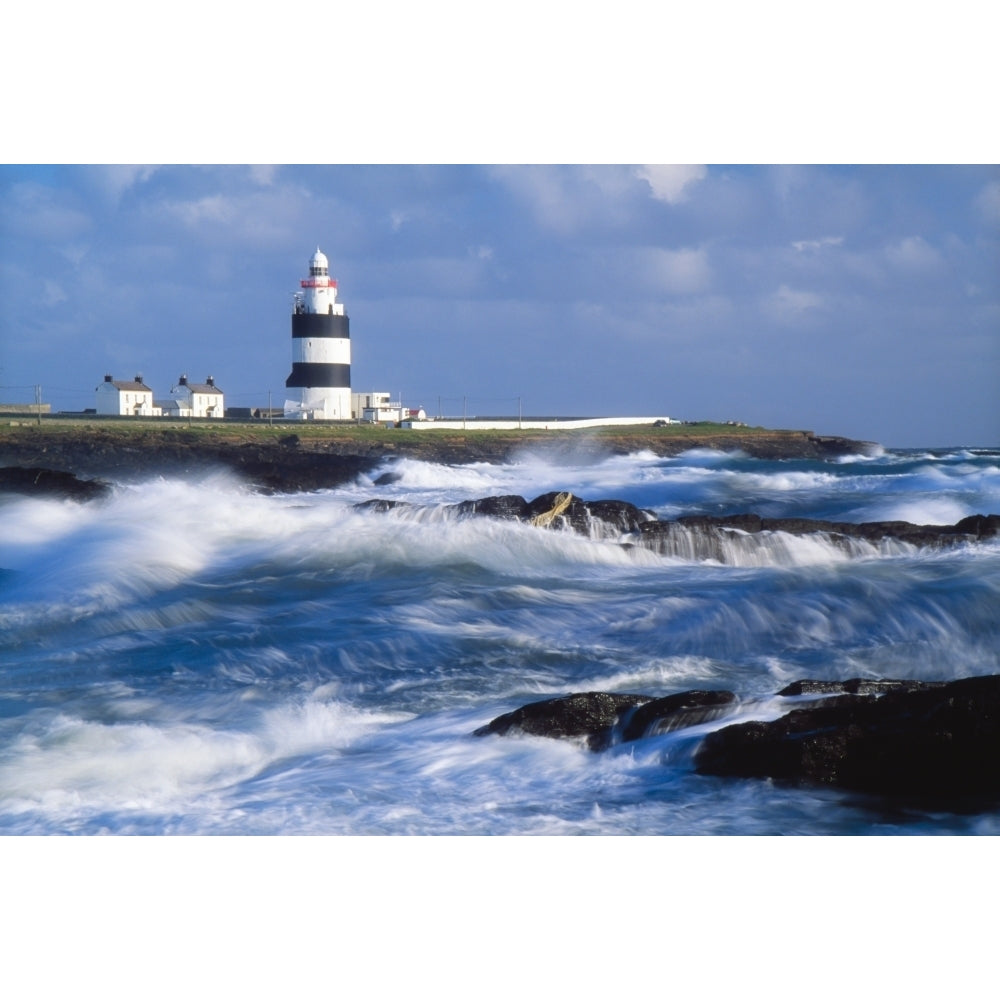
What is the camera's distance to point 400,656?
5.46 metres

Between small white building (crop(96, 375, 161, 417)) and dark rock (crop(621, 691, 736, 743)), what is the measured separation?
1511 cm

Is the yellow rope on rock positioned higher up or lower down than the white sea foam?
higher up

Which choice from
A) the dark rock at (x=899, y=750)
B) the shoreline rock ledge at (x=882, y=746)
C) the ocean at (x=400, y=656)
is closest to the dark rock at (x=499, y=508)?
the ocean at (x=400, y=656)

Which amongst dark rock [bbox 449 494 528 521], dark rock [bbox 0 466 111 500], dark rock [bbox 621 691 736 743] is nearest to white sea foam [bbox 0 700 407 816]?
dark rock [bbox 621 691 736 743]

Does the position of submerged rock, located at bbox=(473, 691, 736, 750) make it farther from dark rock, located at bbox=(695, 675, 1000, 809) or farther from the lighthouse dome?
the lighthouse dome

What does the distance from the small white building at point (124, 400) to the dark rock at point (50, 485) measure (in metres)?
8.48

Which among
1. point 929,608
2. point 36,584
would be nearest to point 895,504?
point 929,608

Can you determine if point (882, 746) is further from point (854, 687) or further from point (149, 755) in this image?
point (149, 755)

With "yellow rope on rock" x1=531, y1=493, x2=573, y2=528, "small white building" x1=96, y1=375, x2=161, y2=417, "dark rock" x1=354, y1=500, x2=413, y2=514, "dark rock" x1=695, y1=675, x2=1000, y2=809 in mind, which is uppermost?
"small white building" x1=96, y1=375, x2=161, y2=417

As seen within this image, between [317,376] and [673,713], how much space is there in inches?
567

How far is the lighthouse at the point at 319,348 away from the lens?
683 inches

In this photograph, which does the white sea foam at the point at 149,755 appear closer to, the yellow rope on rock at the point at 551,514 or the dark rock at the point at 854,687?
the dark rock at the point at 854,687

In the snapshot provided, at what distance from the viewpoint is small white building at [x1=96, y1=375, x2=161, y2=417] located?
1806 cm

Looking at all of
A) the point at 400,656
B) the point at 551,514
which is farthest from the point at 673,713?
the point at 551,514
